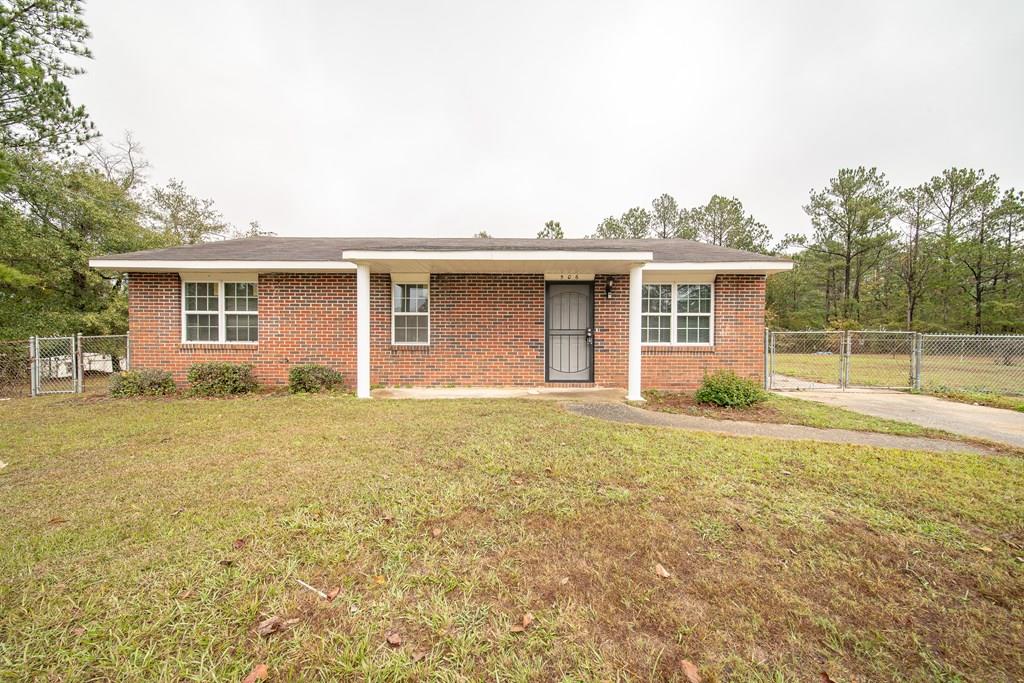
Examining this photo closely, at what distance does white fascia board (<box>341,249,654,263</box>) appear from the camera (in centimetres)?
728

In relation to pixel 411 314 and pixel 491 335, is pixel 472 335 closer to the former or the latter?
pixel 491 335

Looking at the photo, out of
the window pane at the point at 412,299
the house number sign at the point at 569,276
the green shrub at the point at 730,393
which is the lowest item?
the green shrub at the point at 730,393

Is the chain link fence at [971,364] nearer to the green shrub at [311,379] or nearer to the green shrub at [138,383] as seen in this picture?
the green shrub at [311,379]

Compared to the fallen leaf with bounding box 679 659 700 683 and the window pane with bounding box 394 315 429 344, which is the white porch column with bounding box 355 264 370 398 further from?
the fallen leaf with bounding box 679 659 700 683

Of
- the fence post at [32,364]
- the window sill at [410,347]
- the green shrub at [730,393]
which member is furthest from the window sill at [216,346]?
the green shrub at [730,393]

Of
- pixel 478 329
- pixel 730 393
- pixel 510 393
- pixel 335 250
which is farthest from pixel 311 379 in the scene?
pixel 730 393

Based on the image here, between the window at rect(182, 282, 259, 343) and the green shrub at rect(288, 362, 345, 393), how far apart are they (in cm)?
156

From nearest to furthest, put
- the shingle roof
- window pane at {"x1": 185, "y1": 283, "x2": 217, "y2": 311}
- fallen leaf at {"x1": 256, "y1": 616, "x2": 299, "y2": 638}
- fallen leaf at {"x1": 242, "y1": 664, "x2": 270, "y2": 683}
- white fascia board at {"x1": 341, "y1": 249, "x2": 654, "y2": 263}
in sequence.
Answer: fallen leaf at {"x1": 242, "y1": 664, "x2": 270, "y2": 683}
fallen leaf at {"x1": 256, "y1": 616, "x2": 299, "y2": 638}
white fascia board at {"x1": 341, "y1": 249, "x2": 654, "y2": 263}
the shingle roof
window pane at {"x1": 185, "y1": 283, "x2": 217, "y2": 311}

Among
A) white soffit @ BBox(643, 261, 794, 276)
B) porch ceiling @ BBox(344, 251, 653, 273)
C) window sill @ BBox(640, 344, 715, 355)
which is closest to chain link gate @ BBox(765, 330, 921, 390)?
window sill @ BBox(640, 344, 715, 355)

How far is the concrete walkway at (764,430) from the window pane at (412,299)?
4147 millimetres

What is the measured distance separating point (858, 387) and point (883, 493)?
8.15 m

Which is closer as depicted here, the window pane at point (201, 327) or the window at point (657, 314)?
the window pane at point (201, 327)

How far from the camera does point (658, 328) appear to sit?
9070 millimetres

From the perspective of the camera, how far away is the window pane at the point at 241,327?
28.6 ft
